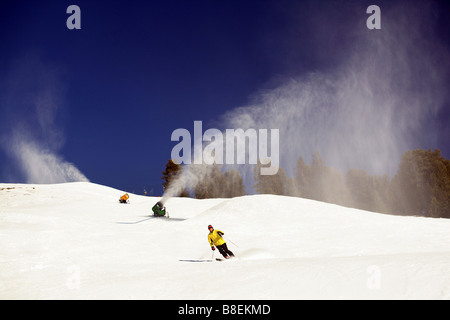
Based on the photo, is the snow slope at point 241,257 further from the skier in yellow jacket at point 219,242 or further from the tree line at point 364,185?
the tree line at point 364,185

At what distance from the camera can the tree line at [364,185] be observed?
44.2m

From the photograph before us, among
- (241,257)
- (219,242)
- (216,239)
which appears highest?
(216,239)

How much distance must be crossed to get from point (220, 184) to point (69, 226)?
177 feet

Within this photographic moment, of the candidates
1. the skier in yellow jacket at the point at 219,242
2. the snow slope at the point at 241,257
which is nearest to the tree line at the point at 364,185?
the snow slope at the point at 241,257

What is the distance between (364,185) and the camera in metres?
57.3

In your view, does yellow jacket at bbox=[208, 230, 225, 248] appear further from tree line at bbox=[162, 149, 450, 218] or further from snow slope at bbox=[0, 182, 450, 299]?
tree line at bbox=[162, 149, 450, 218]

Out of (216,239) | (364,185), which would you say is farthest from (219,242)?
(364,185)

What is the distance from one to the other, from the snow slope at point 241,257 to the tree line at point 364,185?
30049 millimetres

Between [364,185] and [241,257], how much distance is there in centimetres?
5329

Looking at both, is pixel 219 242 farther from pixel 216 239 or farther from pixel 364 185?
pixel 364 185

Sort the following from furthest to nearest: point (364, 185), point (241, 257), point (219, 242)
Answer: point (364, 185), point (241, 257), point (219, 242)

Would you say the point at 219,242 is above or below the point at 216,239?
below
